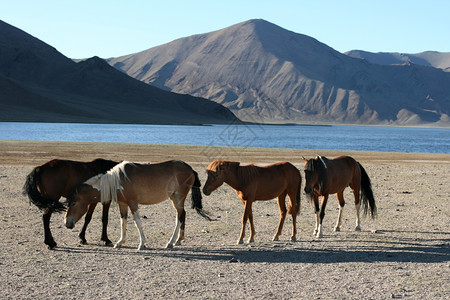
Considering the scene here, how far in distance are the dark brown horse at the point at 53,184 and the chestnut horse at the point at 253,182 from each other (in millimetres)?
2283

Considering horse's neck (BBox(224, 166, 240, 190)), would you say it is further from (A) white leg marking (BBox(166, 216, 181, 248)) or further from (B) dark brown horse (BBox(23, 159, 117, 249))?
(B) dark brown horse (BBox(23, 159, 117, 249))

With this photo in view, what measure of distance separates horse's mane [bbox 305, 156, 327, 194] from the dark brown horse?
13.8 ft

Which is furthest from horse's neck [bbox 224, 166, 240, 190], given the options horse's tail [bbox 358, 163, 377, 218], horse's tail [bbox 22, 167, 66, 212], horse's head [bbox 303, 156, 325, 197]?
horse's tail [bbox 358, 163, 377, 218]

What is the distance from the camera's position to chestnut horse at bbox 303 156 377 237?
1159 centimetres

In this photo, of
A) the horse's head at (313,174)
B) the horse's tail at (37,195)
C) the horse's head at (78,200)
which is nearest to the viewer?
the horse's head at (78,200)

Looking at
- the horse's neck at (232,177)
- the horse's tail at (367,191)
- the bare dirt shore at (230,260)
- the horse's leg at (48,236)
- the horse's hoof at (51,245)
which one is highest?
the horse's neck at (232,177)

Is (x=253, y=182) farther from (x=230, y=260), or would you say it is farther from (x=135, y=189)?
(x=135, y=189)

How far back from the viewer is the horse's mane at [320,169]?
38.0ft

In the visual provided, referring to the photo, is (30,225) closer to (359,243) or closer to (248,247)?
(248,247)

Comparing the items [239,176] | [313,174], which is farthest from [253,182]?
[313,174]

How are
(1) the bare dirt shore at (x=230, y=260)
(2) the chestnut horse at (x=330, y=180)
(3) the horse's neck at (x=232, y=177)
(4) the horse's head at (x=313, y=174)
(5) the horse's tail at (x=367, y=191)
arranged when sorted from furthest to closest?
(5) the horse's tail at (x=367, y=191)
(2) the chestnut horse at (x=330, y=180)
(4) the horse's head at (x=313, y=174)
(3) the horse's neck at (x=232, y=177)
(1) the bare dirt shore at (x=230, y=260)

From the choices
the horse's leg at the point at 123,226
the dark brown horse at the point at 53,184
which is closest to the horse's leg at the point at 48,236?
the dark brown horse at the point at 53,184

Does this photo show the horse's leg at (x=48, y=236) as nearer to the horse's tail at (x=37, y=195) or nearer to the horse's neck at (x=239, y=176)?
the horse's tail at (x=37, y=195)

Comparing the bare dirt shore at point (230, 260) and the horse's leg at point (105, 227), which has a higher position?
the horse's leg at point (105, 227)
